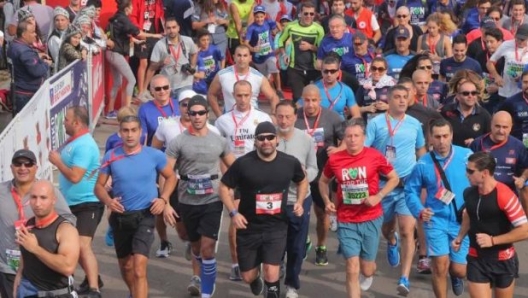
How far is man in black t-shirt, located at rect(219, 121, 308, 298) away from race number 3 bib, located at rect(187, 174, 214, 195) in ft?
1.53

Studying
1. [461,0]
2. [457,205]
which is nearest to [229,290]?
[457,205]

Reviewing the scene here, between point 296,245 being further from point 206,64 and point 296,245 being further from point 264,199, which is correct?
point 206,64

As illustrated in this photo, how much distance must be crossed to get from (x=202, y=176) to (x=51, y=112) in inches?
163

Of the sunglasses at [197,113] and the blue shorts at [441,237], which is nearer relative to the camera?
the blue shorts at [441,237]

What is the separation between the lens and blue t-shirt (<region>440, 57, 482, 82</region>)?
14.8 meters

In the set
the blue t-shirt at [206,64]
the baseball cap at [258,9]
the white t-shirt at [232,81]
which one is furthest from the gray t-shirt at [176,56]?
the white t-shirt at [232,81]

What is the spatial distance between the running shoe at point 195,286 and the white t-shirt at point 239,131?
1.29m

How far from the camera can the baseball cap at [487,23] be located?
16.8 meters

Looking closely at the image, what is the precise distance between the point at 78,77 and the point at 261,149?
6423 millimetres

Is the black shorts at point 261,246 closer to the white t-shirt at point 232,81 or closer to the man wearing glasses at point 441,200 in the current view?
the man wearing glasses at point 441,200

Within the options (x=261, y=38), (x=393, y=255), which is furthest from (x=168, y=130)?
(x=261, y=38)

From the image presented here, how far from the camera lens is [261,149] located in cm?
1020

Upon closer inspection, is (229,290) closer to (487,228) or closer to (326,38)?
(487,228)

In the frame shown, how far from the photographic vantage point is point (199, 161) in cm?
1077
